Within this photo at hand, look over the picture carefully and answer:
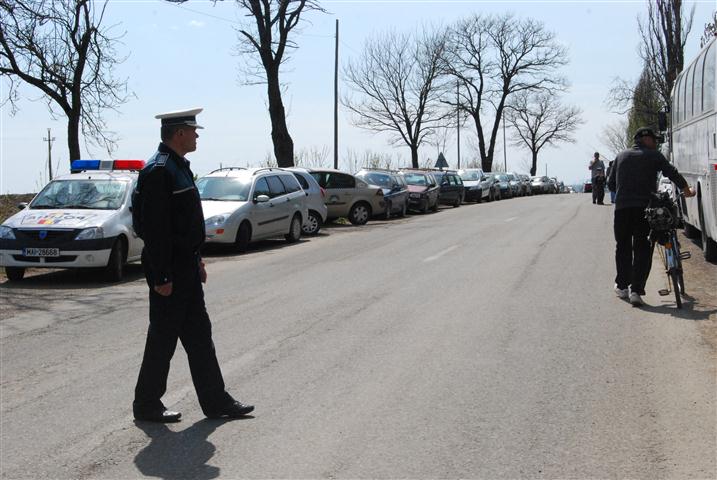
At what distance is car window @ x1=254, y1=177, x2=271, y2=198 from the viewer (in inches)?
727

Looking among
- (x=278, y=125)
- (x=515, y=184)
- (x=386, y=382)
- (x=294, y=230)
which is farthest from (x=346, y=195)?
(x=515, y=184)

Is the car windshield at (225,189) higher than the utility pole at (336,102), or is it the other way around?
the utility pole at (336,102)

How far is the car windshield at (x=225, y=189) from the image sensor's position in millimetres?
18141

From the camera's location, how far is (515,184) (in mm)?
57281

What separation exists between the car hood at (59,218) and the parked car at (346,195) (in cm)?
1189

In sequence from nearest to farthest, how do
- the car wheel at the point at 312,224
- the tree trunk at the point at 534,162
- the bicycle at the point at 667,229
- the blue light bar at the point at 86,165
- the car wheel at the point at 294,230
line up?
the bicycle at the point at 667,229 < the blue light bar at the point at 86,165 < the car wheel at the point at 294,230 < the car wheel at the point at 312,224 < the tree trunk at the point at 534,162

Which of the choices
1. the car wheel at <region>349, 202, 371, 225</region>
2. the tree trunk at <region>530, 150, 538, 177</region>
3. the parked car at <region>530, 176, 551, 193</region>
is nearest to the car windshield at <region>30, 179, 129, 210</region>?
the car wheel at <region>349, 202, 371, 225</region>

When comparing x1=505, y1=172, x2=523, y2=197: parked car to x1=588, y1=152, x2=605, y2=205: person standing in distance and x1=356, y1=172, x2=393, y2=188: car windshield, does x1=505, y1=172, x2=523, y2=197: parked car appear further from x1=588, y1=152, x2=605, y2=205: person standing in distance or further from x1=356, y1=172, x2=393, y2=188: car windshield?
x1=356, y1=172, x2=393, y2=188: car windshield

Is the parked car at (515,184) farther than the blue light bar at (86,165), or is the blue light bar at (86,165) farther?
the parked car at (515,184)

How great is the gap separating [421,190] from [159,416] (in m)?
27.5

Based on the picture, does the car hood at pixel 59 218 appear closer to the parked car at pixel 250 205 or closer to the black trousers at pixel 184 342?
the parked car at pixel 250 205

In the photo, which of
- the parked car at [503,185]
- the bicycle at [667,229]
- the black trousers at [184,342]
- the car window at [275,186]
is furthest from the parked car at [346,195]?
the parked car at [503,185]

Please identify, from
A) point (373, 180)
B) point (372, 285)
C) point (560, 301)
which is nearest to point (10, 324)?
point (372, 285)

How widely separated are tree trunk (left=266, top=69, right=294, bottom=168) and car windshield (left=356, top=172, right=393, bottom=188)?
8.38ft
